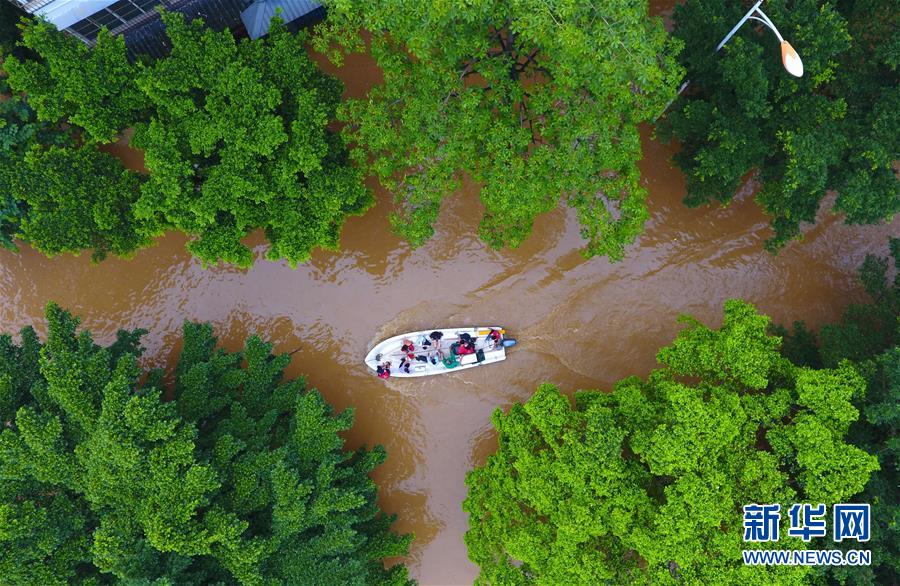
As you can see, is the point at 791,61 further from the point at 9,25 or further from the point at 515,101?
the point at 9,25

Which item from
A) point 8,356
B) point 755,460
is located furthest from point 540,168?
point 8,356

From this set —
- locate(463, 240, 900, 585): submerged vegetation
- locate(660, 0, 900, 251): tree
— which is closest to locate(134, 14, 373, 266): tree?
locate(463, 240, 900, 585): submerged vegetation

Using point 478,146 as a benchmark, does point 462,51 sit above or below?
above

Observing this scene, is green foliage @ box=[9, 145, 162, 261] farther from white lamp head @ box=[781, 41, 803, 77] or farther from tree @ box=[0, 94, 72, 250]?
white lamp head @ box=[781, 41, 803, 77]

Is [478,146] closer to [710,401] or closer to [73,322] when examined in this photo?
[710,401]

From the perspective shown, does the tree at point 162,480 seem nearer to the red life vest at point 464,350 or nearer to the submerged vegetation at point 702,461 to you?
the red life vest at point 464,350

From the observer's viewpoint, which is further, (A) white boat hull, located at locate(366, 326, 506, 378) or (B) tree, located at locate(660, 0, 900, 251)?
(A) white boat hull, located at locate(366, 326, 506, 378)

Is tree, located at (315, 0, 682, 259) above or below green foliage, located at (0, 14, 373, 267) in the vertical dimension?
above
